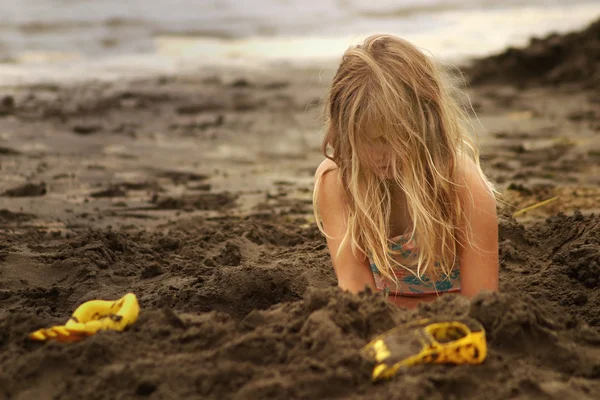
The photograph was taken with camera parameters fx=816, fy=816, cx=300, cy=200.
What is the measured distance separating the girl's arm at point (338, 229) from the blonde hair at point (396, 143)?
0.05 metres

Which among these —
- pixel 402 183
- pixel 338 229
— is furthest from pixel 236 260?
pixel 402 183

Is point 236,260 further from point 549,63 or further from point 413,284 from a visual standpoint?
point 549,63

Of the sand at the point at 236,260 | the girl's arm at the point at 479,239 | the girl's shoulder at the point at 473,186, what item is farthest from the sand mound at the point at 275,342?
the girl's shoulder at the point at 473,186

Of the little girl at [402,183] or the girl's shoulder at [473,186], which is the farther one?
the girl's shoulder at [473,186]

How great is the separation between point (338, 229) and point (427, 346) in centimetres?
99

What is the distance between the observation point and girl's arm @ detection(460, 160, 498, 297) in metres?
3.20

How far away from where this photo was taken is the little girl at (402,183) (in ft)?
9.81

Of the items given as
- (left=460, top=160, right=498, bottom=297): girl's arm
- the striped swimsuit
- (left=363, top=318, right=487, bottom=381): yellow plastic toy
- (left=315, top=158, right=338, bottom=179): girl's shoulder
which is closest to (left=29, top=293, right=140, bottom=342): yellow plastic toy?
(left=363, top=318, right=487, bottom=381): yellow plastic toy

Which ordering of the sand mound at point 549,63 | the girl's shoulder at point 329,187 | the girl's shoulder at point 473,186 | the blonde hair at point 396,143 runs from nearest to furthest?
the blonde hair at point 396,143, the girl's shoulder at point 473,186, the girl's shoulder at point 329,187, the sand mound at point 549,63

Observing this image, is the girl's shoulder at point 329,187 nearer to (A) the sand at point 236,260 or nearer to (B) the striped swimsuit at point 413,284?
(B) the striped swimsuit at point 413,284

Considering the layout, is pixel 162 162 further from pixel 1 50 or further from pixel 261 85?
pixel 1 50

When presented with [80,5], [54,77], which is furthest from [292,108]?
[80,5]

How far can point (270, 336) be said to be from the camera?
2.58 m

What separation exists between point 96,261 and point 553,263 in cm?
222
